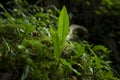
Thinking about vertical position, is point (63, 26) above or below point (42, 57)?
above

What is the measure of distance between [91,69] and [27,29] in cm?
50

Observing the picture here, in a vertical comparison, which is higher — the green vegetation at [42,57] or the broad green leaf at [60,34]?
the broad green leaf at [60,34]

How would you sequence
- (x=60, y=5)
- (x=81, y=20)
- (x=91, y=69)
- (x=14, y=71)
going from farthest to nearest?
(x=81, y=20) < (x=60, y=5) < (x=91, y=69) < (x=14, y=71)

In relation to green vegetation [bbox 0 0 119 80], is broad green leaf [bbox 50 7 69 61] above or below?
above

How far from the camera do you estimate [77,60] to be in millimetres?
1739

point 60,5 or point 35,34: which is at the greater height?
point 35,34

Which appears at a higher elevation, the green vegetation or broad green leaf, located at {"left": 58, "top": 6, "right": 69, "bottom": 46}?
broad green leaf, located at {"left": 58, "top": 6, "right": 69, "bottom": 46}

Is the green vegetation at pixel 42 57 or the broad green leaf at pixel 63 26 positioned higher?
the broad green leaf at pixel 63 26

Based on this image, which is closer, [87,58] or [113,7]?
[87,58]

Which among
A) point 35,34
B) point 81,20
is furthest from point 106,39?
point 35,34

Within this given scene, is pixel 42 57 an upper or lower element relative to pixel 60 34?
lower

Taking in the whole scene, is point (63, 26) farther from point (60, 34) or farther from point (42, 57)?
point (42, 57)

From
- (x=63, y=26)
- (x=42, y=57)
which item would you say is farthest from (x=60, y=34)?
(x=42, y=57)

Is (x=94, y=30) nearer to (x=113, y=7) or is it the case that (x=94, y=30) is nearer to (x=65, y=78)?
(x=113, y=7)
